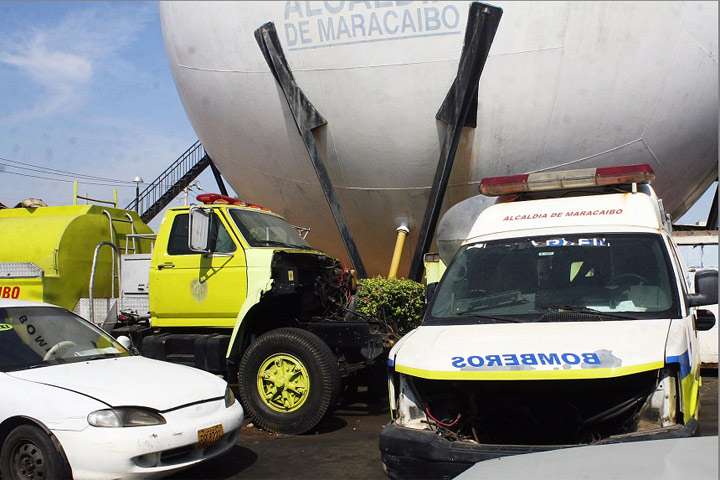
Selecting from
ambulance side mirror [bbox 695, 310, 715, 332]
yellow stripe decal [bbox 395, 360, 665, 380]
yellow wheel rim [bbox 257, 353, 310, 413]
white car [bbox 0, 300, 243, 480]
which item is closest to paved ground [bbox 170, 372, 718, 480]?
yellow wheel rim [bbox 257, 353, 310, 413]

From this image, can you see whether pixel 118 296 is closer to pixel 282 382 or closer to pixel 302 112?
pixel 282 382

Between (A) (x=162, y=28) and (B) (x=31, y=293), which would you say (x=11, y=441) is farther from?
(A) (x=162, y=28)

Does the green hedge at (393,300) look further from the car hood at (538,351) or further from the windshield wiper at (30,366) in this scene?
the windshield wiper at (30,366)

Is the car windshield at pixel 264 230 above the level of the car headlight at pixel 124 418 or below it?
above

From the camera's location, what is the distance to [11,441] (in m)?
4.54

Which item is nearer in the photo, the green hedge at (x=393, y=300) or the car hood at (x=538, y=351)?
the car hood at (x=538, y=351)

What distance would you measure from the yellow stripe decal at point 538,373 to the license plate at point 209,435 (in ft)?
6.19

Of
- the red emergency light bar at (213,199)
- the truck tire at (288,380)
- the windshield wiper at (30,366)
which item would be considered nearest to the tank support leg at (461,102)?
the red emergency light bar at (213,199)

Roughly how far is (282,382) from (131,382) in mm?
2219

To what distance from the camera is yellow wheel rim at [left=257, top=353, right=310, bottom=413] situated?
22.5 ft

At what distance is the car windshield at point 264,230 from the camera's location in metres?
7.63

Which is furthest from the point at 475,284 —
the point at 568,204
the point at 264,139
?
the point at 264,139

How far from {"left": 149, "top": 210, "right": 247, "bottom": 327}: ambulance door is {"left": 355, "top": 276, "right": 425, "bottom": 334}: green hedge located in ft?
6.21

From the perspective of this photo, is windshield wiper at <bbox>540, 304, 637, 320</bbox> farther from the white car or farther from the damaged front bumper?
the white car
